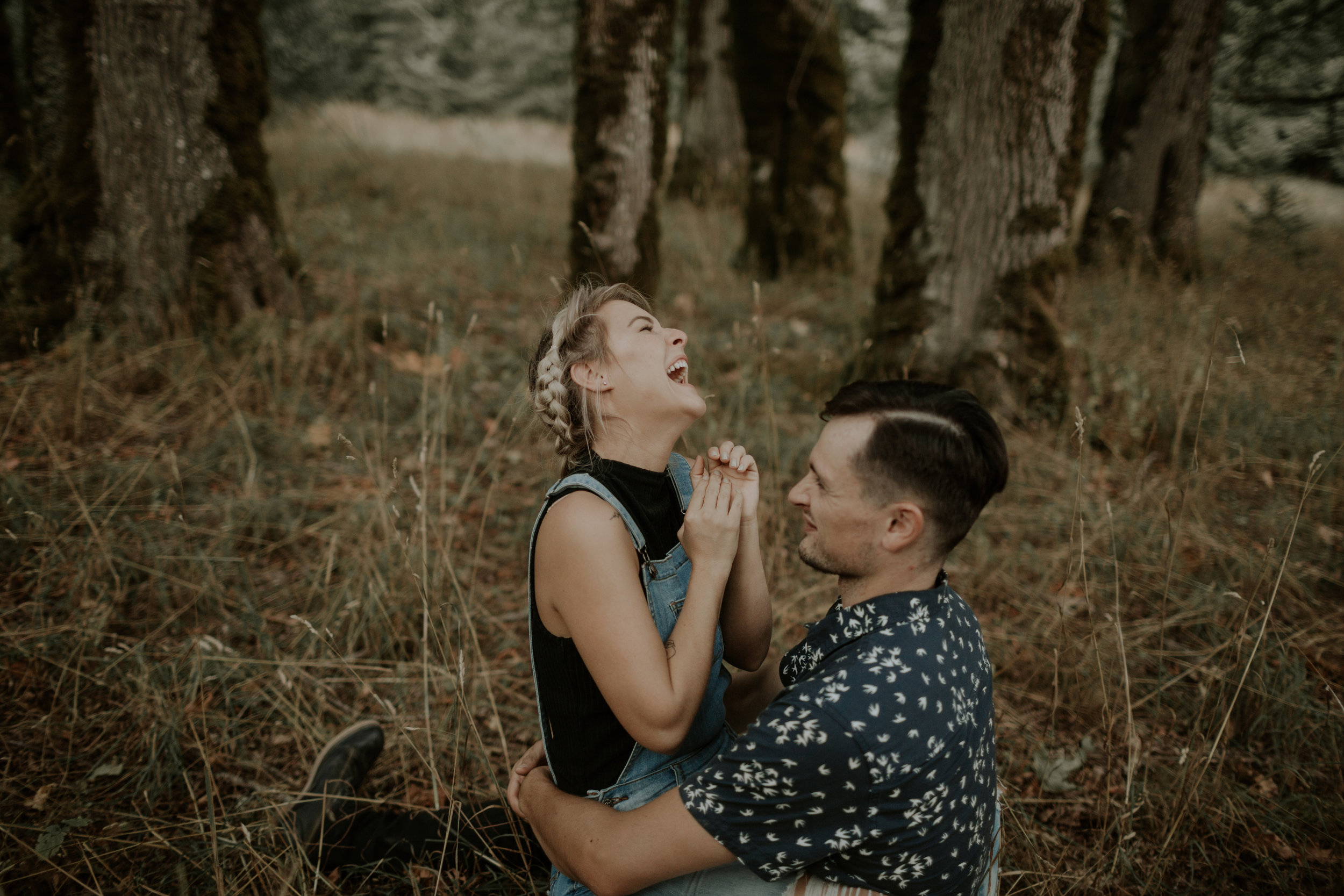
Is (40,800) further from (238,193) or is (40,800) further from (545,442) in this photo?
(238,193)

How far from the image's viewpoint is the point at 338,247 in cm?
623

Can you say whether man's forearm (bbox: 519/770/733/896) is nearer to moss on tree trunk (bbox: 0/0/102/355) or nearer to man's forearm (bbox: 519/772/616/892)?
man's forearm (bbox: 519/772/616/892)

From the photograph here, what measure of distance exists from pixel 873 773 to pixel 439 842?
136 centimetres

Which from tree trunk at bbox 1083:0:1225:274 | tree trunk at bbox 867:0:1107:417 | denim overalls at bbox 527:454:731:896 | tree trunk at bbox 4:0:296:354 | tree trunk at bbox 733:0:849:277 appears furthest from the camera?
tree trunk at bbox 733:0:849:277

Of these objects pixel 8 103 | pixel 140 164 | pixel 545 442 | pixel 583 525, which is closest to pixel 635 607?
pixel 583 525

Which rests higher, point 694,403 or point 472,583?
point 694,403

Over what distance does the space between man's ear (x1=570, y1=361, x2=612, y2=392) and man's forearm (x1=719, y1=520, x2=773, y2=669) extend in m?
0.46

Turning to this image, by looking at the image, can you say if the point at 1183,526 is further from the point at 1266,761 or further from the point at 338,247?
the point at 338,247

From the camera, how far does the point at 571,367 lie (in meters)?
1.74

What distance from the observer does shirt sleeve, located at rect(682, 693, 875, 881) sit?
1164 mm

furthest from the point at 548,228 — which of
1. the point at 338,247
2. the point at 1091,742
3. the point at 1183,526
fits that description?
the point at 1091,742

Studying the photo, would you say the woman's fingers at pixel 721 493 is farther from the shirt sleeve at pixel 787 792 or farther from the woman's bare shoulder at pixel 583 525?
the shirt sleeve at pixel 787 792

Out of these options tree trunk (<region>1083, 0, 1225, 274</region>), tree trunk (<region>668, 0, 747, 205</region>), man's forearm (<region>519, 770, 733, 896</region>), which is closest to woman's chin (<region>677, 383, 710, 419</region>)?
man's forearm (<region>519, 770, 733, 896</region>)

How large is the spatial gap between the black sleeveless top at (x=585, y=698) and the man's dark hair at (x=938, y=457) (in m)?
0.52
